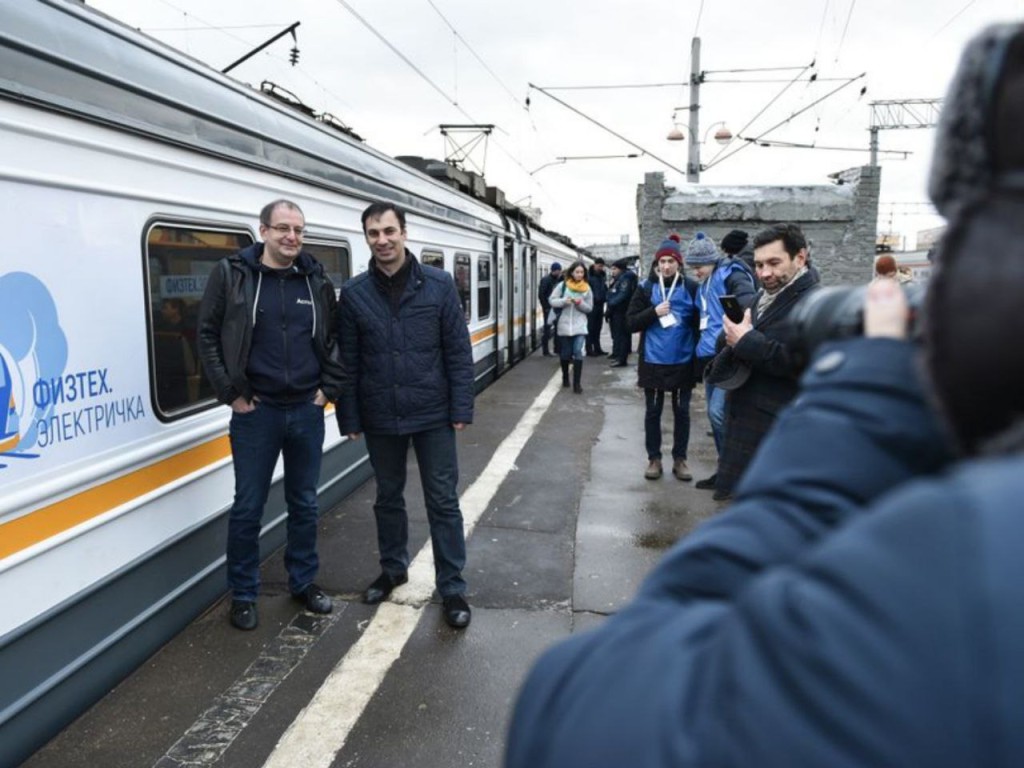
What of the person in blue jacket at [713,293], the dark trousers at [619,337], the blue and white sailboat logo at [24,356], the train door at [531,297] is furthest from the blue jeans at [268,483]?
the train door at [531,297]

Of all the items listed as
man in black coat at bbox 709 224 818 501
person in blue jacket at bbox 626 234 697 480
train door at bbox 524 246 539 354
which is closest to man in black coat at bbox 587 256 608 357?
train door at bbox 524 246 539 354

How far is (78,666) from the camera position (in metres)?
2.86

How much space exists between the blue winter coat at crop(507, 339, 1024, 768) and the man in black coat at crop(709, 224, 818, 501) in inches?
98.1

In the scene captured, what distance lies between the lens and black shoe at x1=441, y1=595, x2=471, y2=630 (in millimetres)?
3678

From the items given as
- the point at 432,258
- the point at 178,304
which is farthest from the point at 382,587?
the point at 432,258

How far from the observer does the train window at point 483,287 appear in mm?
10469

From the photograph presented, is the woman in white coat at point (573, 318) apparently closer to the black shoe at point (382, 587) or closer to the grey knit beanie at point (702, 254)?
the grey knit beanie at point (702, 254)

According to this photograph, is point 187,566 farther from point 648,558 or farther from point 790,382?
point 790,382

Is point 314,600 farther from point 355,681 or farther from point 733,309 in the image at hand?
point 733,309

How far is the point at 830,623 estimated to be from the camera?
571 mm

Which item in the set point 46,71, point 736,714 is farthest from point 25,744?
point 736,714

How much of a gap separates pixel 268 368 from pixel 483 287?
24.6 feet

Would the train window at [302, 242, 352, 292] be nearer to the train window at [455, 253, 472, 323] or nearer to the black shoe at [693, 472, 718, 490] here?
the black shoe at [693, 472, 718, 490]

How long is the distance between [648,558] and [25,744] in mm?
3169
